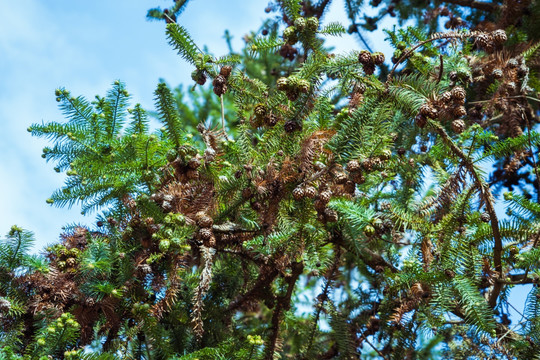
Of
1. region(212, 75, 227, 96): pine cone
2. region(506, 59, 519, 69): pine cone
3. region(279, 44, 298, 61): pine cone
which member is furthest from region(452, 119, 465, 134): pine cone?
region(279, 44, 298, 61): pine cone

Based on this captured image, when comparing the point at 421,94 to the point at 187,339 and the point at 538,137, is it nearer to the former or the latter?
the point at 538,137

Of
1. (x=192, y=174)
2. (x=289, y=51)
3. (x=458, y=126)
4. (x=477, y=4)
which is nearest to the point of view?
(x=458, y=126)

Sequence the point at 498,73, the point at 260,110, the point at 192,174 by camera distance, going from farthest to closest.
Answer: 1. the point at 498,73
2. the point at 260,110
3. the point at 192,174

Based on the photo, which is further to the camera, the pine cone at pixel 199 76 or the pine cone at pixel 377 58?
the pine cone at pixel 199 76

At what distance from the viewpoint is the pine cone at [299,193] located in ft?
5.50

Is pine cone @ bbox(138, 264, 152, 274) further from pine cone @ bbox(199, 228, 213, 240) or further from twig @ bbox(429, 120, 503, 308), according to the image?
twig @ bbox(429, 120, 503, 308)

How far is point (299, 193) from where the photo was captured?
1.68 metres

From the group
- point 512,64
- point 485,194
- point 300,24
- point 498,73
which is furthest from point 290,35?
point 512,64

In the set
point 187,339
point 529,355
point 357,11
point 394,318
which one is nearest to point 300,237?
point 394,318

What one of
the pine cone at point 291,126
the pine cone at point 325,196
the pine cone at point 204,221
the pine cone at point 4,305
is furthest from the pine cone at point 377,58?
the pine cone at point 4,305

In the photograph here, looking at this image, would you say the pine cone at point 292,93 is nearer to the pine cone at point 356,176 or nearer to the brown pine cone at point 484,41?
the pine cone at point 356,176

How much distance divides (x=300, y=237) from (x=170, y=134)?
0.52 metres

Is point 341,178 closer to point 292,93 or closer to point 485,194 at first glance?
point 292,93

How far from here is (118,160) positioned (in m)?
1.97
